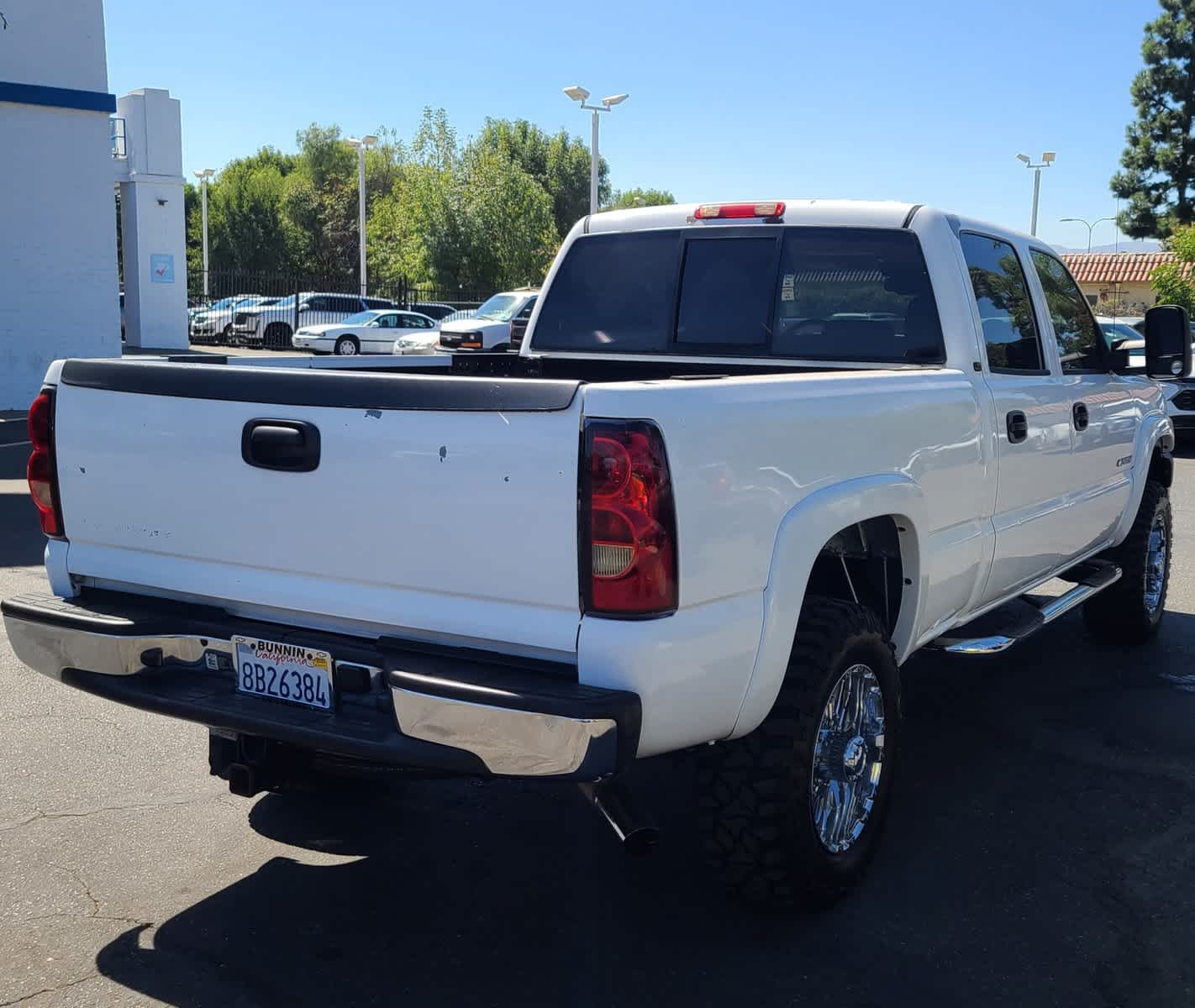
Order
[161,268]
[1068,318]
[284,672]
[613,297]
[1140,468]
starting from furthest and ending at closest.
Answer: [161,268], [1140,468], [1068,318], [613,297], [284,672]

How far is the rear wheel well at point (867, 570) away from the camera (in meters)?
4.06

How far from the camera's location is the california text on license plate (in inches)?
128

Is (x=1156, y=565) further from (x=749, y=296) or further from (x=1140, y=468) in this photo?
(x=749, y=296)

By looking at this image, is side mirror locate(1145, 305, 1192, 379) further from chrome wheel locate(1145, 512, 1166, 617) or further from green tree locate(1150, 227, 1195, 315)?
green tree locate(1150, 227, 1195, 315)

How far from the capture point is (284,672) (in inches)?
131

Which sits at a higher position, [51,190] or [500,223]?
[500,223]

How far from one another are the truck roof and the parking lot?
2.06 metres

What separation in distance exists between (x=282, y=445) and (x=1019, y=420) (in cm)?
273

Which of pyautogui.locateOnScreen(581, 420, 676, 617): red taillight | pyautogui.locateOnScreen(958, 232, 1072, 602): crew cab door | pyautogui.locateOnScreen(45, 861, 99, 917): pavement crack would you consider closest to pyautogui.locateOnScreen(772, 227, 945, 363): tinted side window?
pyautogui.locateOnScreen(958, 232, 1072, 602): crew cab door

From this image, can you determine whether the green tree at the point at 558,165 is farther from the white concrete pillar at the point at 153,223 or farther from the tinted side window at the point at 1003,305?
the tinted side window at the point at 1003,305

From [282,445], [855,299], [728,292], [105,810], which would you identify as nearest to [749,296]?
[728,292]

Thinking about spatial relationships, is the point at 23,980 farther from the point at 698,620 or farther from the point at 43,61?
the point at 43,61

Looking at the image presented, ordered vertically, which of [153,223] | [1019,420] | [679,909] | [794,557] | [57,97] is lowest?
[679,909]

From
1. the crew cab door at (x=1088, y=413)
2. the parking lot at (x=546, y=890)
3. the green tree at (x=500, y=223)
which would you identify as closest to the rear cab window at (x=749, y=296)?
the crew cab door at (x=1088, y=413)
